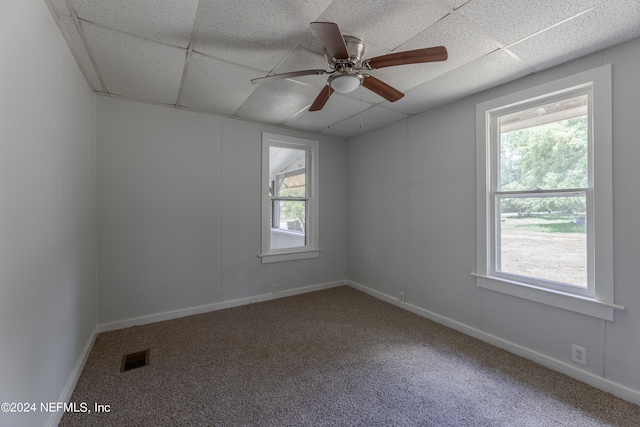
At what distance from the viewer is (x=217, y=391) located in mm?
1904

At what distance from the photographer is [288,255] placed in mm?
3945

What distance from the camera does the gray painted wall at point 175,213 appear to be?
2.82 meters

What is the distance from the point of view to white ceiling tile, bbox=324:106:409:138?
326 cm

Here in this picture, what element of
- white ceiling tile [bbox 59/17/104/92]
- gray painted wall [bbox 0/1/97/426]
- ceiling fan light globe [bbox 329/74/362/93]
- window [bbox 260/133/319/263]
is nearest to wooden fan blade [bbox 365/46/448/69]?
ceiling fan light globe [bbox 329/74/362/93]

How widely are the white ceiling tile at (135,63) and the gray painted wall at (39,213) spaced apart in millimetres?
207

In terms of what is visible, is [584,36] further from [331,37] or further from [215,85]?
[215,85]

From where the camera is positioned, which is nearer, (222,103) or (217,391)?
(217,391)

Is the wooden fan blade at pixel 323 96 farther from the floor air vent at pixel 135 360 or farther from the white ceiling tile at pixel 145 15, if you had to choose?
the floor air vent at pixel 135 360

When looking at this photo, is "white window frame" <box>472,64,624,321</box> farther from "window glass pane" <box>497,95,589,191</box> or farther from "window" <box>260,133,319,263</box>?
"window" <box>260,133,319,263</box>

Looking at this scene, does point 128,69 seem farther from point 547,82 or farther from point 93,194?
point 547,82

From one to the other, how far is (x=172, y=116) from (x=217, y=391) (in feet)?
9.51

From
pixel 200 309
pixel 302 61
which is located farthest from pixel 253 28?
pixel 200 309

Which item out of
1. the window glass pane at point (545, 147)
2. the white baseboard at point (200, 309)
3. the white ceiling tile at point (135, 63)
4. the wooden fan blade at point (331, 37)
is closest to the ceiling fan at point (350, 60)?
the wooden fan blade at point (331, 37)

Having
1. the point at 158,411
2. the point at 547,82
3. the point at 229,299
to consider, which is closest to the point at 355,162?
the point at 547,82
